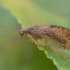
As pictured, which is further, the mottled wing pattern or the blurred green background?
the mottled wing pattern

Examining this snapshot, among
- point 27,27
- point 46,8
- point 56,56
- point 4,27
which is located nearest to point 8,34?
point 4,27

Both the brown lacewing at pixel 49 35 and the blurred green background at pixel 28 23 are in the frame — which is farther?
the brown lacewing at pixel 49 35

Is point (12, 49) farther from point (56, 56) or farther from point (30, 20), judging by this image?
point (56, 56)

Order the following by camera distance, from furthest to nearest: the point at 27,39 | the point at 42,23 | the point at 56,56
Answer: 1. the point at 27,39
2. the point at 42,23
3. the point at 56,56

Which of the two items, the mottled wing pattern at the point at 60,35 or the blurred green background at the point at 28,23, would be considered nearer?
the blurred green background at the point at 28,23

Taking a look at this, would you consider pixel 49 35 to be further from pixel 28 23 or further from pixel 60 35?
pixel 28 23

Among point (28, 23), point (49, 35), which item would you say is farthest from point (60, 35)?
point (28, 23)
